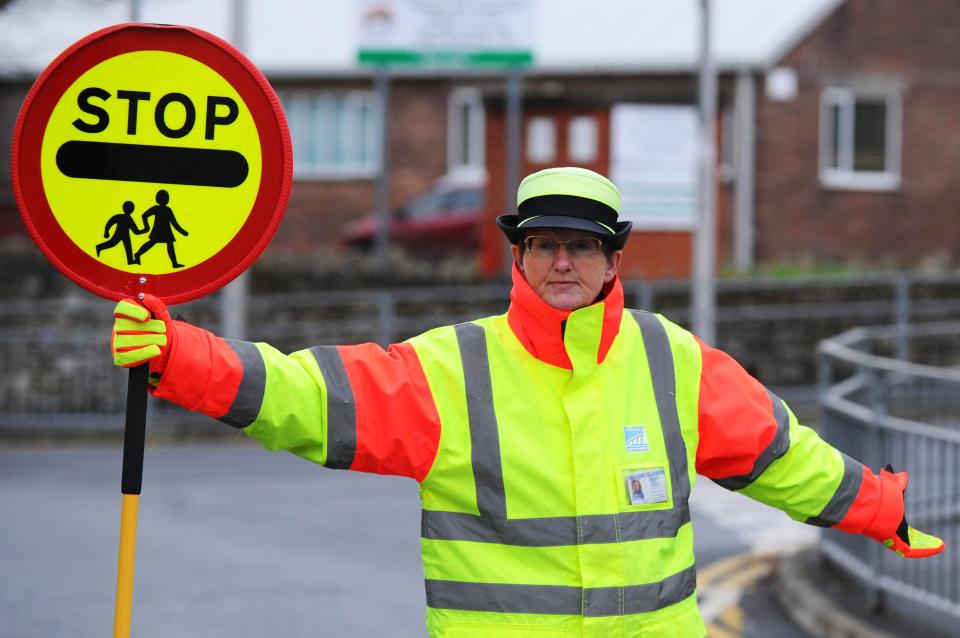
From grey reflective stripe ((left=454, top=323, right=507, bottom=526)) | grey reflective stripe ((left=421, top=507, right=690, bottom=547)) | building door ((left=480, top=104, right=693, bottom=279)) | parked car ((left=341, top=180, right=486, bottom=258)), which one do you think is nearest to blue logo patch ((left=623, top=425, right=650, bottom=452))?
grey reflective stripe ((left=421, top=507, right=690, bottom=547))

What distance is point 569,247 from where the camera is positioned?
11.1ft

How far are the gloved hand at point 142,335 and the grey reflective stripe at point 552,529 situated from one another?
738 mm

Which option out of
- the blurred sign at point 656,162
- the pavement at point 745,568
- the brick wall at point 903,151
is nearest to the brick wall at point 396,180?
the brick wall at point 903,151

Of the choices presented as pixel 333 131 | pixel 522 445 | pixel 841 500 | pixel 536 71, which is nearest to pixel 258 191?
pixel 522 445

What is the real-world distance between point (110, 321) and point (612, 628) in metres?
13.0

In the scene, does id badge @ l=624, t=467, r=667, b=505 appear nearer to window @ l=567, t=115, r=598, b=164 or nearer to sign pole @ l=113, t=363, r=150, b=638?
sign pole @ l=113, t=363, r=150, b=638

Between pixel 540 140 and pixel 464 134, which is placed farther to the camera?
pixel 464 134

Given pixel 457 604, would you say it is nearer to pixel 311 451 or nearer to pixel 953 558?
pixel 311 451

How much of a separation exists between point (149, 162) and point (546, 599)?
1.33 metres

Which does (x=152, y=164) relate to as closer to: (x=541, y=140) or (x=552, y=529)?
(x=552, y=529)

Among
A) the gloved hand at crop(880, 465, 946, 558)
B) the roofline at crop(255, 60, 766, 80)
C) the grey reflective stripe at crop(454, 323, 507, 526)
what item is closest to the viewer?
the grey reflective stripe at crop(454, 323, 507, 526)

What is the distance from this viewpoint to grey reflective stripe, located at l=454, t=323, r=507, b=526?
10.5 feet

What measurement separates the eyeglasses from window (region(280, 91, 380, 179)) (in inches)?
835

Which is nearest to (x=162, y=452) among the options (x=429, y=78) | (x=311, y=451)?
(x=311, y=451)
